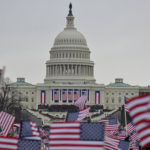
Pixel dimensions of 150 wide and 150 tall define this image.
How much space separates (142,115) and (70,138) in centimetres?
253

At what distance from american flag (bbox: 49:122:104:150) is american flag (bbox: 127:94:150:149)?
2.13 m

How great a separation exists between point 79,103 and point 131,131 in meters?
3.31

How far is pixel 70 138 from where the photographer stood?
823 inches

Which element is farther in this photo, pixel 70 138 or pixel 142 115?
pixel 70 138

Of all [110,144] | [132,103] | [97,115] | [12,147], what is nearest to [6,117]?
[110,144]

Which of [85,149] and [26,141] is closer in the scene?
[85,149]

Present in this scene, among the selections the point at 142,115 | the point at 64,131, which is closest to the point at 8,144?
the point at 64,131

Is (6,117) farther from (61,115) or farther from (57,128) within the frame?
(61,115)

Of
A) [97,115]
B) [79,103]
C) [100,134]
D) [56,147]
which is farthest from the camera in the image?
[97,115]

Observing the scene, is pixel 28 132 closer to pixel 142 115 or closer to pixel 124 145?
pixel 124 145

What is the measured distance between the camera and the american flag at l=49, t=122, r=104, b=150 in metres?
20.8

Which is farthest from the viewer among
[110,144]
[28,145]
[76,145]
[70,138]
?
[110,144]

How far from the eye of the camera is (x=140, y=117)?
1930cm

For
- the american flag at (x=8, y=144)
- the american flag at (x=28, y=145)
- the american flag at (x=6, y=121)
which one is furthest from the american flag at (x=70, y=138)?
the american flag at (x=6, y=121)
